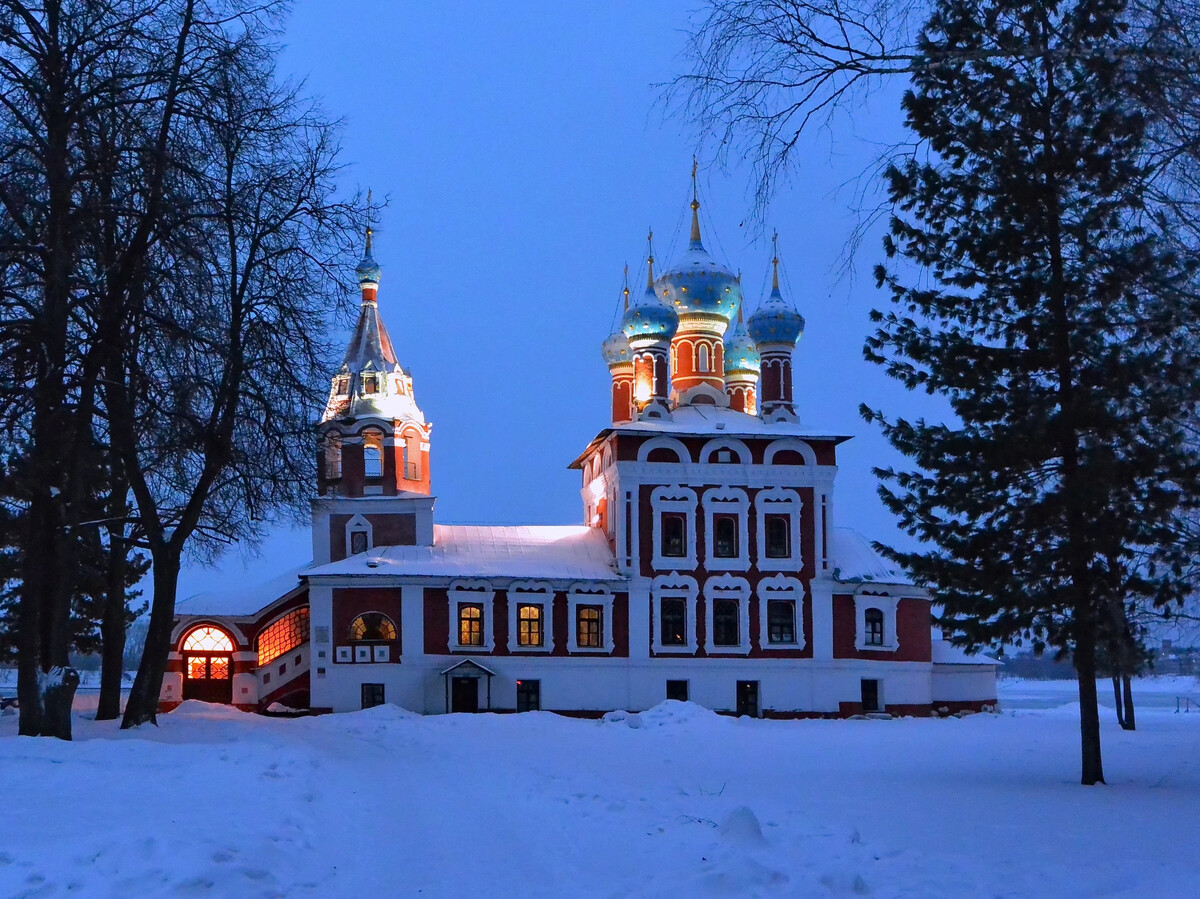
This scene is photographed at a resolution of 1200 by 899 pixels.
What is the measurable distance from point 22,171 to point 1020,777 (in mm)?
15500

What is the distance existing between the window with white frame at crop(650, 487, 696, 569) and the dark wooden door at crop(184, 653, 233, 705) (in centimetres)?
1410

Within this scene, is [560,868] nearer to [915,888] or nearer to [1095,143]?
[915,888]

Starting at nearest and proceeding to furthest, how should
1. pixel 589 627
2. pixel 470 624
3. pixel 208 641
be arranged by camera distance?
pixel 470 624
pixel 589 627
pixel 208 641

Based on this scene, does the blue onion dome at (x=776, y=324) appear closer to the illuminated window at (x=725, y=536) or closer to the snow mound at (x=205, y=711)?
the illuminated window at (x=725, y=536)

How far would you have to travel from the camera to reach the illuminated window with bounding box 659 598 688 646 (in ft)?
130

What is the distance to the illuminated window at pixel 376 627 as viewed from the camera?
123ft

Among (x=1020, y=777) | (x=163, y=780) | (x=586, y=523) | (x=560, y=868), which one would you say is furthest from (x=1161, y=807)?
(x=586, y=523)

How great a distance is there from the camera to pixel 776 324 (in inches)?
1690

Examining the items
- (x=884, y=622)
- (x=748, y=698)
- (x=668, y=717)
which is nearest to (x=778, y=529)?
(x=884, y=622)

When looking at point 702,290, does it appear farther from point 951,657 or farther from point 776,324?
point 951,657

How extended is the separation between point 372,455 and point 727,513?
11599 millimetres

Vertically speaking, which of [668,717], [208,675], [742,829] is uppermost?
[742,829]

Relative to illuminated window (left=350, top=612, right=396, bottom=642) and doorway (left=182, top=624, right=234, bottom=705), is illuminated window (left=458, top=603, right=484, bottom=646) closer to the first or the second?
illuminated window (left=350, top=612, right=396, bottom=642)

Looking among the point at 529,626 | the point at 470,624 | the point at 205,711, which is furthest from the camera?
the point at 529,626
